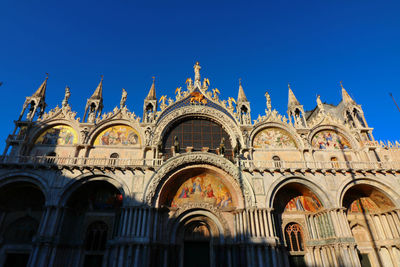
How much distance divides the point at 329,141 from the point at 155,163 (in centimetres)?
1540

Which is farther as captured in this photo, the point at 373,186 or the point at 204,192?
the point at 204,192

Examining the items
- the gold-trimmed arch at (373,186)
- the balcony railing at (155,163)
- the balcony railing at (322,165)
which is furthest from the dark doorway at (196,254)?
the gold-trimmed arch at (373,186)

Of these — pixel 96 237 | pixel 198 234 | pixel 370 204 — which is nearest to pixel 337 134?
pixel 370 204

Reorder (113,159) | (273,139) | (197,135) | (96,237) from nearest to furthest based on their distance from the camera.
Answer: (96,237) < (113,159) < (273,139) < (197,135)

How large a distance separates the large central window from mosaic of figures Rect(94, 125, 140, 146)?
2751 millimetres

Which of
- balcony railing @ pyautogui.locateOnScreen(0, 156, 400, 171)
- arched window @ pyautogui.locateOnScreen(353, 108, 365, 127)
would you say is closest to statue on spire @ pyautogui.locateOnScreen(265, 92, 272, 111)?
balcony railing @ pyautogui.locateOnScreen(0, 156, 400, 171)

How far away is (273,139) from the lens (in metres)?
19.7

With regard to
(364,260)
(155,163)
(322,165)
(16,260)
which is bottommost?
(364,260)

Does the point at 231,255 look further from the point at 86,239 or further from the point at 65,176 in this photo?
the point at 65,176

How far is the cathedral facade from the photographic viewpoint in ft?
47.8

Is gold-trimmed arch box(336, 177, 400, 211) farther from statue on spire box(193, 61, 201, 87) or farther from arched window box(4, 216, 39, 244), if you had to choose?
arched window box(4, 216, 39, 244)

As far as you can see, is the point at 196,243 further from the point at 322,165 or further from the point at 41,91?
the point at 41,91

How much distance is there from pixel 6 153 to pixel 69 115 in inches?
209

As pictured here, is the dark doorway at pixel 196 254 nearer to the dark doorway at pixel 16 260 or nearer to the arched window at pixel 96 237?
the arched window at pixel 96 237
